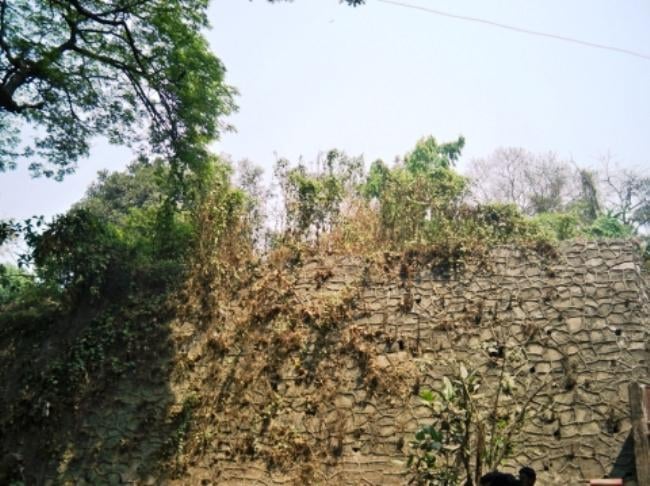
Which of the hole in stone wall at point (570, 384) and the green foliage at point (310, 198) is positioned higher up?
the green foliage at point (310, 198)

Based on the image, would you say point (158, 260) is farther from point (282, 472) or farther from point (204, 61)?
point (282, 472)

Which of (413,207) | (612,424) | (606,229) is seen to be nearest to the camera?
(612,424)

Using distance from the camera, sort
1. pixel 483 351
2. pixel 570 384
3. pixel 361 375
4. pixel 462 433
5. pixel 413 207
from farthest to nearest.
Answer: pixel 413 207 → pixel 361 375 → pixel 483 351 → pixel 570 384 → pixel 462 433

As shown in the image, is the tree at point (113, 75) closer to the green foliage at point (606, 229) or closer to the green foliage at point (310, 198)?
the green foliage at point (310, 198)

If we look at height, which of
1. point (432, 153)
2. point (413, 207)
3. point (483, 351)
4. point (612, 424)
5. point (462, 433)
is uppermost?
point (432, 153)

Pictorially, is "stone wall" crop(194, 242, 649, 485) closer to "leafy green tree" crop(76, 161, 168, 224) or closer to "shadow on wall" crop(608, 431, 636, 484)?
"shadow on wall" crop(608, 431, 636, 484)

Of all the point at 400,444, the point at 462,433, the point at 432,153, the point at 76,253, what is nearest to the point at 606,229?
the point at 432,153

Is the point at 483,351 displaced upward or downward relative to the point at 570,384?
upward

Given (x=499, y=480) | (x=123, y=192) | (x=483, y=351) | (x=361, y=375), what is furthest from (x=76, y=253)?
(x=123, y=192)

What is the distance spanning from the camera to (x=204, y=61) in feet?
27.9

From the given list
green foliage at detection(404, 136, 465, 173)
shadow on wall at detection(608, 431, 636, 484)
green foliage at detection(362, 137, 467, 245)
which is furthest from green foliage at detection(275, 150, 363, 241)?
green foliage at detection(404, 136, 465, 173)

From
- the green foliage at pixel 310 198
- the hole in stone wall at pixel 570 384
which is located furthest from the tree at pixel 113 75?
the hole in stone wall at pixel 570 384

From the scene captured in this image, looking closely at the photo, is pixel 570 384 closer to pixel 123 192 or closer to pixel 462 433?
pixel 462 433

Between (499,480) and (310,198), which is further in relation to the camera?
(310,198)
